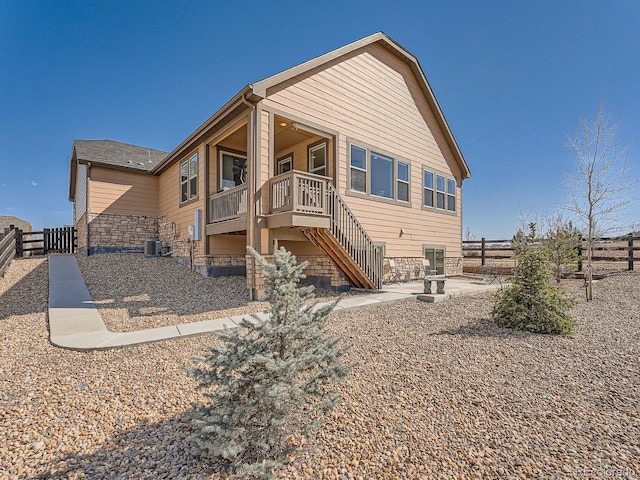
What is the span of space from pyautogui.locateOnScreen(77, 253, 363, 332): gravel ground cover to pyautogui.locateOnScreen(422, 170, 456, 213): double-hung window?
6.83m

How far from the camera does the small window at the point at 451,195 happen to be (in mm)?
14062

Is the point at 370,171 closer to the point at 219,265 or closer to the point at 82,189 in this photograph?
the point at 219,265

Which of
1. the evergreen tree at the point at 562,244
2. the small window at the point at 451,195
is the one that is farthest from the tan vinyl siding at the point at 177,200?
the evergreen tree at the point at 562,244

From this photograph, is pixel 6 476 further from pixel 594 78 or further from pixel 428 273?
pixel 594 78

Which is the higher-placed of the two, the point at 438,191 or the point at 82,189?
the point at 82,189

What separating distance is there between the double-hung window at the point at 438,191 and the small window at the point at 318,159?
17.2 feet

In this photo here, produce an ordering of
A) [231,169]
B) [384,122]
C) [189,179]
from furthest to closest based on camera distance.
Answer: [189,179] < [384,122] < [231,169]

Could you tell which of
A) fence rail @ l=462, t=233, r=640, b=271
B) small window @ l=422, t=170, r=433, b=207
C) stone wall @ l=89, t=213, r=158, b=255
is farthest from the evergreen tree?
stone wall @ l=89, t=213, r=158, b=255

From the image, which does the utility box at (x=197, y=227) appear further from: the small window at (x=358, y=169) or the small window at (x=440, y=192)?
the small window at (x=440, y=192)

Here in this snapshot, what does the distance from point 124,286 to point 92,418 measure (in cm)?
694

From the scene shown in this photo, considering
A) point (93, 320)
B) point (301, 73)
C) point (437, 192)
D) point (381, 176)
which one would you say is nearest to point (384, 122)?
point (381, 176)

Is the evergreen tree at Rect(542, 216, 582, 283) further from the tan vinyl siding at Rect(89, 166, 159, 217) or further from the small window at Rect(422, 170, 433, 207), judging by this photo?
the tan vinyl siding at Rect(89, 166, 159, 217)

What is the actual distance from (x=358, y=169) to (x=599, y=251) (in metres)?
14.3

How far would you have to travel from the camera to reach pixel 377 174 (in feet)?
35.1
